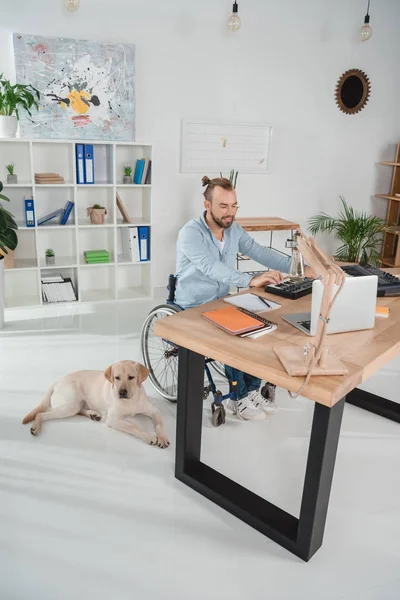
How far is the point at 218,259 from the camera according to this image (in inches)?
118

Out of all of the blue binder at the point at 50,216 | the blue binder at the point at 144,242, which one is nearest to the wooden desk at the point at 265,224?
the blue binder at the point at 144,242

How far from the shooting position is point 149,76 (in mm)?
4676

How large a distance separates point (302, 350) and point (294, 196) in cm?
398

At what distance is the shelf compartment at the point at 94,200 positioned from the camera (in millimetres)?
4816

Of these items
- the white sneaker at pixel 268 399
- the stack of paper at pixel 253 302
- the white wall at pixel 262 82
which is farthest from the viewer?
the white wall at pixel 262 82

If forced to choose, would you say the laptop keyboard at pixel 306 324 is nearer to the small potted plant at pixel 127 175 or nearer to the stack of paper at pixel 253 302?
the stack of paper at pixel 253 302

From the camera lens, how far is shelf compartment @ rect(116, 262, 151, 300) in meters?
5.07

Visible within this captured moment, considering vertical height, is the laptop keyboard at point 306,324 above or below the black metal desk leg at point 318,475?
above

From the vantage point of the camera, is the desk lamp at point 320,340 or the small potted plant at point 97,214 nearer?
the desk lamp at point 320,340

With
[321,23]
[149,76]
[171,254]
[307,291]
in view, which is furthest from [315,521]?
[321,23]

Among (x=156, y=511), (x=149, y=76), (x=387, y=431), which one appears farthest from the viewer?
(x=149, y=76)

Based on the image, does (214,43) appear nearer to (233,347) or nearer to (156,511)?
(233,347)

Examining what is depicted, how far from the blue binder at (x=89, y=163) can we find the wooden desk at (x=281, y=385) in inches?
102

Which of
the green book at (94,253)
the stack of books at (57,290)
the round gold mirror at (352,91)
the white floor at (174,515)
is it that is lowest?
the white floor at (174,515)
